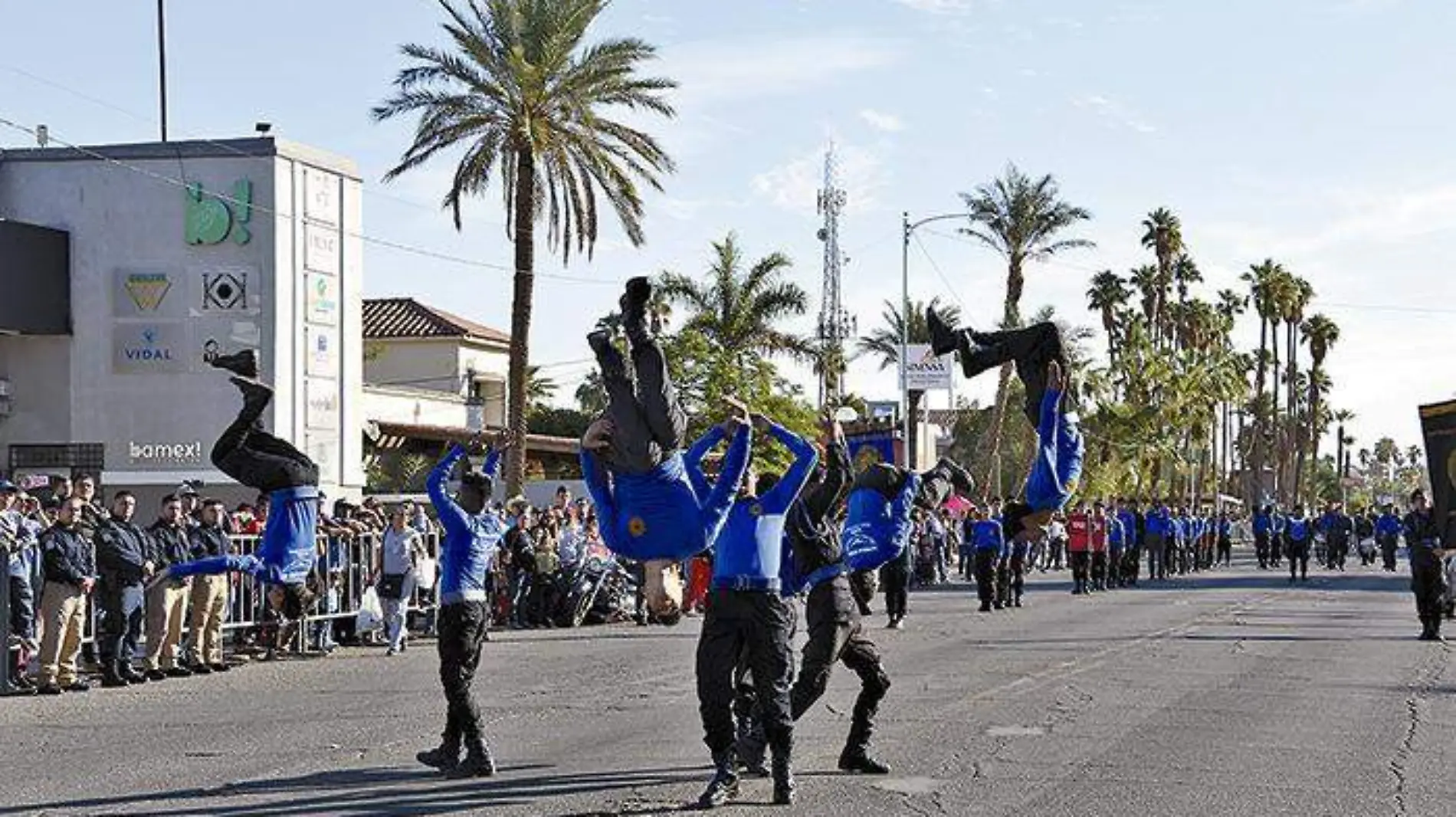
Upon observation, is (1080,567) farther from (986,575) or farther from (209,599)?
(209,599)

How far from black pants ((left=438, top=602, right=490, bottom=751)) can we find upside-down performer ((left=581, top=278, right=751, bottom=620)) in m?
2.22

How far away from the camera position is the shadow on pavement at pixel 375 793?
10.6 meters

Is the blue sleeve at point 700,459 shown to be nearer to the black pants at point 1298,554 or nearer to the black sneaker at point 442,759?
the black sneaker at point 442,759

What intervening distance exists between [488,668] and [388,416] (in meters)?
29.0

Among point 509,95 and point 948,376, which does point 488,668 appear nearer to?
point 509,95

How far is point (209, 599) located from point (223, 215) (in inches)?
586

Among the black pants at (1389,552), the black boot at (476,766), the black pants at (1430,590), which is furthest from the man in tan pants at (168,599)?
the black pants at (1389,552)

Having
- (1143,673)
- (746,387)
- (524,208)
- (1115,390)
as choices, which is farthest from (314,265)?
(1115,390)

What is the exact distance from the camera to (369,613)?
23.1m

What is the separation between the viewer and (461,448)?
13.2 meters

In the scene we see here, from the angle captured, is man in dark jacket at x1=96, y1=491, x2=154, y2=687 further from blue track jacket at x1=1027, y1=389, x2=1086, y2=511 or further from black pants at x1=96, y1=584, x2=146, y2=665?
blue track jacket at x1=1027, y1=389, x2=1086, y2=511

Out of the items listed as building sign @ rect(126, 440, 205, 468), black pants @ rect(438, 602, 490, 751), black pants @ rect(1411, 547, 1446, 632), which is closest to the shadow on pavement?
black pants @ rect(438, 602, 490, 751)

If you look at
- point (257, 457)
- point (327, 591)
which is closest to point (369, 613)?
point (327, 591)

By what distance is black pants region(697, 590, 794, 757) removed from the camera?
10.8 m
